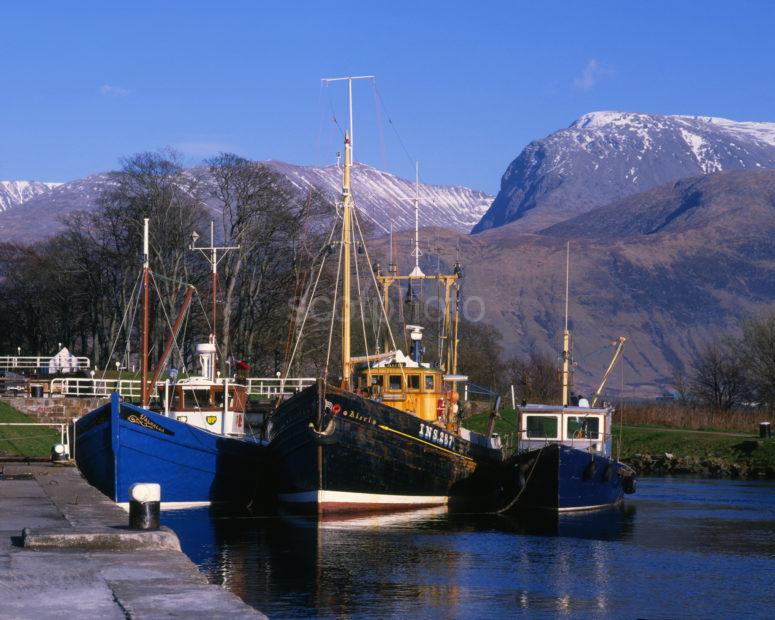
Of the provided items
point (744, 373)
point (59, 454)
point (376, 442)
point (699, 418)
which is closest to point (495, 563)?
point (376, 442)

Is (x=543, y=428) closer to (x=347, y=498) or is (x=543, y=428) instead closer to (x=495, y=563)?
(x=347, y=498)

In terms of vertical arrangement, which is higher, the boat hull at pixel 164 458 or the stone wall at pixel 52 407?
the stone wall at pixel 52 407

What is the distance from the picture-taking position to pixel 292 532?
121 feet

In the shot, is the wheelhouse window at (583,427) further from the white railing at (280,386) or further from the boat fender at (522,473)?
the white railing at (280,386)

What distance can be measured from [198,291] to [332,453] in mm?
54963

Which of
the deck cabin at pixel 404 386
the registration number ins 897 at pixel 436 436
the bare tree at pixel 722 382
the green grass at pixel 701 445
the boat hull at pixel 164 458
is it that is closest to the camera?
the boat hull at pixel 164 458

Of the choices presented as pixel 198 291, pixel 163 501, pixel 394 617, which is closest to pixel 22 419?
pixel 163 501

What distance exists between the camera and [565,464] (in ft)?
144

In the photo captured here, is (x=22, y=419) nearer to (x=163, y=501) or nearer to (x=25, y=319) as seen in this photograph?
(x=163, y=501)

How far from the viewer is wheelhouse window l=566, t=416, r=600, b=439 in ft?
154

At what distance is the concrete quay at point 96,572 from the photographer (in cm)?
1573

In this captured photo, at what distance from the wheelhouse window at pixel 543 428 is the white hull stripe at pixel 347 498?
5.40 m

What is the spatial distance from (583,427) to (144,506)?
2781cm

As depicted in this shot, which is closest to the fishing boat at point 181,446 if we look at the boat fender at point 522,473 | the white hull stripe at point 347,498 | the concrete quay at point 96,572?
the white hull stripe at point 347,498
